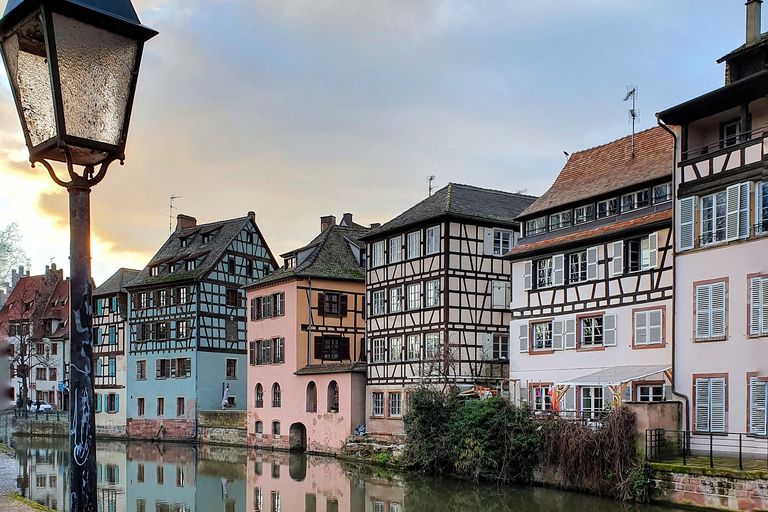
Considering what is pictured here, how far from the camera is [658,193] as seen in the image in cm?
2539

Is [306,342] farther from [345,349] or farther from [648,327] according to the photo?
[648,327]

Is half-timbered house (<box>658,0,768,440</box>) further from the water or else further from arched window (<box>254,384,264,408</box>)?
arched window (<box>254,384,264,408</box>)

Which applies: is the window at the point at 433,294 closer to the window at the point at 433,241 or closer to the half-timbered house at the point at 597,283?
the window at the point at 433,241

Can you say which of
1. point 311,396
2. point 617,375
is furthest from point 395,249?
point 617,375

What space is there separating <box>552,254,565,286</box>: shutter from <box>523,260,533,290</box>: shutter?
4.02 ft

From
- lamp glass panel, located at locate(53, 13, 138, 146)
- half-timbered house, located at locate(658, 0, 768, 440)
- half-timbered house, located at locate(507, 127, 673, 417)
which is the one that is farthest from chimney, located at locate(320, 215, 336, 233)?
lamp glass panel, located at locate(53, 13, 138, 146)

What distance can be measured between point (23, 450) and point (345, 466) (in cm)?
1773

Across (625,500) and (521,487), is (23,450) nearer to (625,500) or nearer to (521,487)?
(521,487)

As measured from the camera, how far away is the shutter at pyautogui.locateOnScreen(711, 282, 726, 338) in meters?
21.3

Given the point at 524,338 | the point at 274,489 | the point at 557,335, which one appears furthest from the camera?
the point at 524,338

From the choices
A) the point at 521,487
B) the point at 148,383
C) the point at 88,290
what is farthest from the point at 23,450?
the point at 88,290

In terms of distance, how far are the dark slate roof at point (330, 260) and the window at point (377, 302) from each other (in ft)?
13.4

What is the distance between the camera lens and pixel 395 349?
3456 cm

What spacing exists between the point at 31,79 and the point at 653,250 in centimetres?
2322
